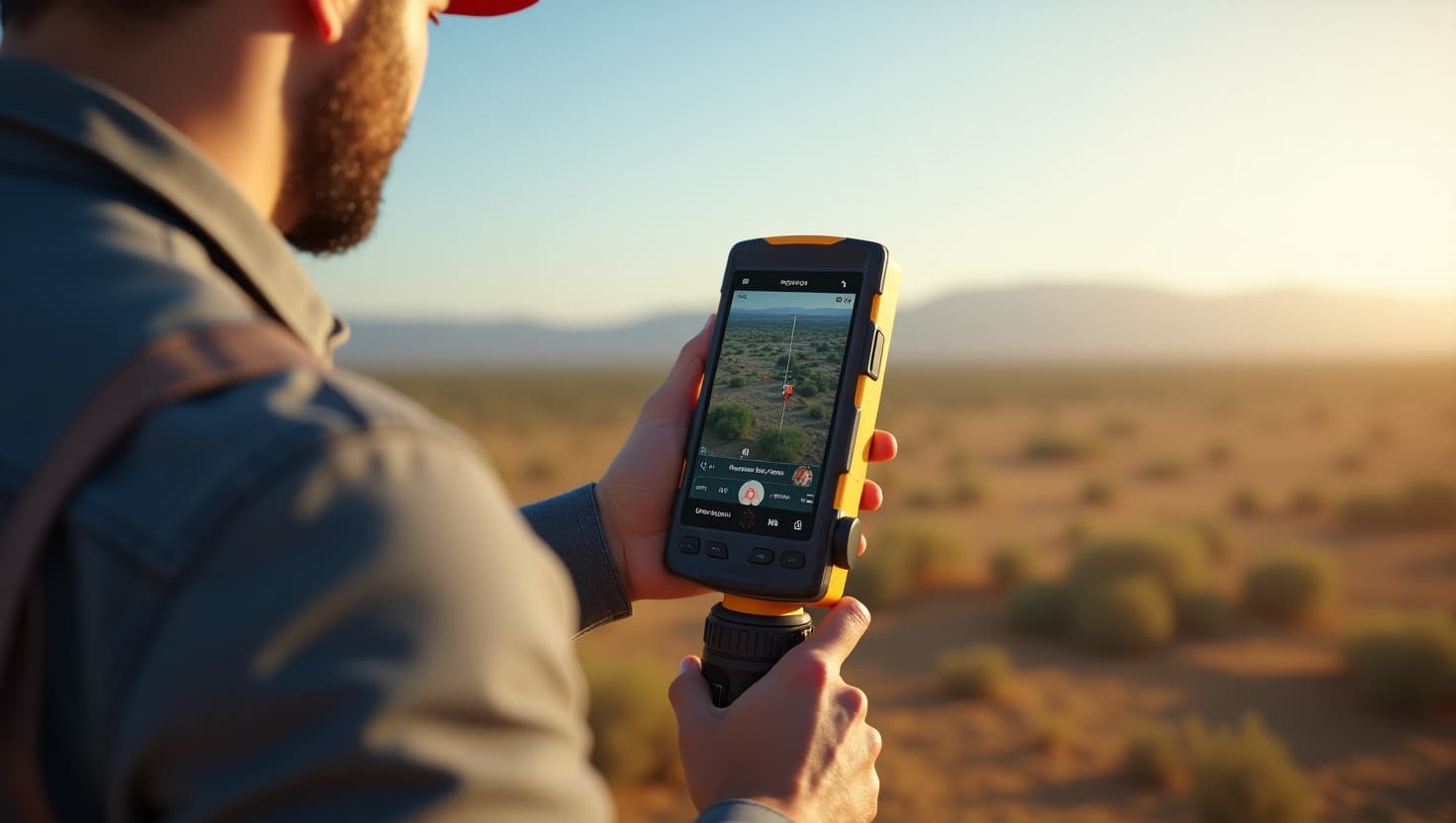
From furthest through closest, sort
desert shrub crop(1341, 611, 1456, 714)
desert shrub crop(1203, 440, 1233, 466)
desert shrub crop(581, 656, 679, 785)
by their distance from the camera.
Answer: desert shrub crop(1203, 440, 1233, 466), desert shrub crop(1341, 611, 1456, 714), desert shrub crop(581, 656, 679, 785)

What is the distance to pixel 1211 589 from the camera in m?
10.3

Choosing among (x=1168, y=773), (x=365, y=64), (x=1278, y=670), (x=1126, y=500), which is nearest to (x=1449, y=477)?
(x=1126, y=500)

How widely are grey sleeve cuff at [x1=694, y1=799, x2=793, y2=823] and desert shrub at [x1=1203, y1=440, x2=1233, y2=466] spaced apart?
75.3 ft

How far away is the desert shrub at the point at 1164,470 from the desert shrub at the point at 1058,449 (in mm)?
2431

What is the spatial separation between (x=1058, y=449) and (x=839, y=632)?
23285 mm

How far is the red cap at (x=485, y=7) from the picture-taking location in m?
1.92

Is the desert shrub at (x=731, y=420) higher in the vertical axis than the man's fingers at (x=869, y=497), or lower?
higher

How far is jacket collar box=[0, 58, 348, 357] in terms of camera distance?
0.92m

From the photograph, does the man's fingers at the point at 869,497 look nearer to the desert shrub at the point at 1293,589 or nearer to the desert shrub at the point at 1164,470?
the desert shrub at the point at 1293,589

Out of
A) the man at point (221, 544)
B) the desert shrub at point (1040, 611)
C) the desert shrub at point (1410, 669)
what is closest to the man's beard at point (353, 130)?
the man at point (221, 544)

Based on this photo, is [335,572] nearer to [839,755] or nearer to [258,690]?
[258,690]

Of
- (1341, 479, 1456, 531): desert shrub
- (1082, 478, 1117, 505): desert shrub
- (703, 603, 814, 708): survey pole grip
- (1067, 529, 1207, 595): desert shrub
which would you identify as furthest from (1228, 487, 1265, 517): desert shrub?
(703, 603, 814, 708): survey pole grip

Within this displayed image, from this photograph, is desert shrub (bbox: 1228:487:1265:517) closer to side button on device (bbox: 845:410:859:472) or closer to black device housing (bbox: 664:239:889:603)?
black device housing (bbox: 664:239:889:603)

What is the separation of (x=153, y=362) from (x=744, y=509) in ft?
5.17
